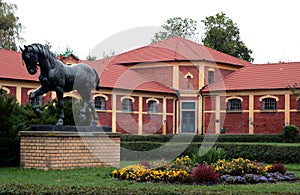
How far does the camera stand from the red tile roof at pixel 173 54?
42.6 metres

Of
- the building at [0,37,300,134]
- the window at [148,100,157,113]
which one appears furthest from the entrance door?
the window at [148,100,157,113]

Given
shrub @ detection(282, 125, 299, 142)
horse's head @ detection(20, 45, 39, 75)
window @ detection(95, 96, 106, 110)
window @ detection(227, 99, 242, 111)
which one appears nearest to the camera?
horse's head @ detection(20, 45, 39, 75)

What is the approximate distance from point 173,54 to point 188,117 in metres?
5.62

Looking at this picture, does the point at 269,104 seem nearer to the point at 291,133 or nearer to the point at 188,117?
the point at 291,133

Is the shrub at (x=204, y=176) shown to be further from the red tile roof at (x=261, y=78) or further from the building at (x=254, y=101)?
the red tile roof at (x=261, y=78)

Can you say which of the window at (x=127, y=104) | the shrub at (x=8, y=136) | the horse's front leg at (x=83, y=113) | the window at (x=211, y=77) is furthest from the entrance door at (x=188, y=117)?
the shrub at (x=8, y=136)

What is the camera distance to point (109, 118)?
36.4m

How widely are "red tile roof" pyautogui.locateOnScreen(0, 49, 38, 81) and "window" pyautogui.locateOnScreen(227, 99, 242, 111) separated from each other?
15.5 meters

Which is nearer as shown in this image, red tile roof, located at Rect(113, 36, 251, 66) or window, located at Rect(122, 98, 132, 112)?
window, located at Rect(122, 98, 132, 112)

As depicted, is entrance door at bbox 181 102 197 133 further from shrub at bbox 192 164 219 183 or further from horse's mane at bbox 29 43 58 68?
shrub at bbox 192 164 219 183

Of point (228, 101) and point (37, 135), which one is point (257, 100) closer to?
point (228, 101)

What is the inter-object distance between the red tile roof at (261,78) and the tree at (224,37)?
14.0 metres

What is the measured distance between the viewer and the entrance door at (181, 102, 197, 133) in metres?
41.6

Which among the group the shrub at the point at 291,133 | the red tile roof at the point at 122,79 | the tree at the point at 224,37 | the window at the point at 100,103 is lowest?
the shrub at the point at 291,133
